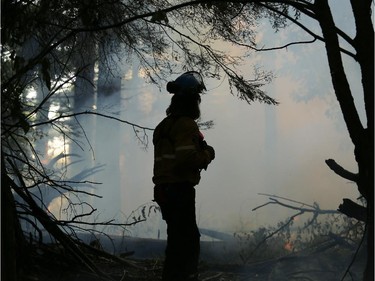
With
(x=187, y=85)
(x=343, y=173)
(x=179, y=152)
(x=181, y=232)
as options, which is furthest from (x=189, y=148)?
(x=343, y=173)

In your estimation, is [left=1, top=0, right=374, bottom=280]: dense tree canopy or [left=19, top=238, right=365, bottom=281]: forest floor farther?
[left=19, top=238, right=365, bottom=281]: forest floor

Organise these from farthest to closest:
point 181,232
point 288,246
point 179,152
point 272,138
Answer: point 272,138 < point 288,246 < point 181,232 < point 179,152

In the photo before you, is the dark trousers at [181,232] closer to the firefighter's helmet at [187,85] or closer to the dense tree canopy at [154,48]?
the firefighter's helmet at [187,85]

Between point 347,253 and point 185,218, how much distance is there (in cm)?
190

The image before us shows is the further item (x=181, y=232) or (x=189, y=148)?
(x=181, y=232)

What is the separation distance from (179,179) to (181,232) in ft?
1.01

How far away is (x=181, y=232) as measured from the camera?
3090mm

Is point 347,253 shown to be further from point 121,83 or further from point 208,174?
point 121,83

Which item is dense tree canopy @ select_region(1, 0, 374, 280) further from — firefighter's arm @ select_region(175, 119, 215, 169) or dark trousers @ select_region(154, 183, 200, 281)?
dark trousers @ select_region(154, 183, 200, 281)

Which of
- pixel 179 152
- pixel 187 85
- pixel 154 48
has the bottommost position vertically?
pixel 179 152

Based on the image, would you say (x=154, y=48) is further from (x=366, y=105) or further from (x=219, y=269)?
(x=366, y=105)

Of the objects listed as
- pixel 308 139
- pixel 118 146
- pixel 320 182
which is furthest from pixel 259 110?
pixel 118 146

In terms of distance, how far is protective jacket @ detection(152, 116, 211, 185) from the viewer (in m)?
2.95

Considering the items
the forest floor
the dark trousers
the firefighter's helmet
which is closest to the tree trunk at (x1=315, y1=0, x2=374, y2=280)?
the firefighter's helmet
